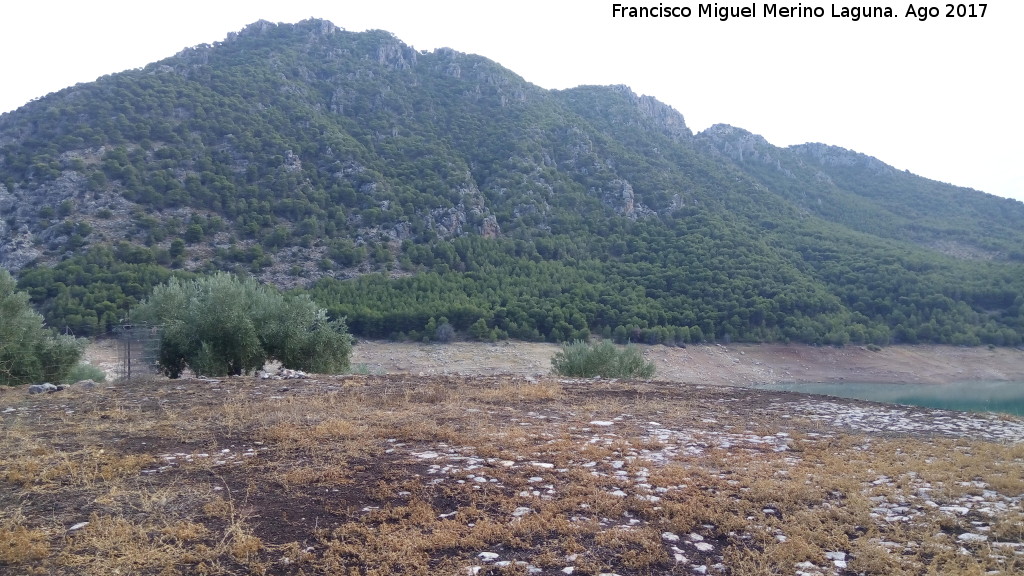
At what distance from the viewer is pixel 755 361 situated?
169ft

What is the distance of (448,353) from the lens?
46500 mm

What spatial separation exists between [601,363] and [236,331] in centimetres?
1481

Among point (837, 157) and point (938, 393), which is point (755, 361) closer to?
point (938, 393)

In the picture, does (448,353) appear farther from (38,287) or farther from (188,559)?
(188,559)

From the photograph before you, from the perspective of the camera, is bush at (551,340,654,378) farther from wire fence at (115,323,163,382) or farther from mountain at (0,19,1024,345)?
mountain at (0,19,1024,345)

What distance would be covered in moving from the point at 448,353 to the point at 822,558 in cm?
4288

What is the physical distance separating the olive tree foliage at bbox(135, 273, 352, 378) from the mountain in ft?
74.2

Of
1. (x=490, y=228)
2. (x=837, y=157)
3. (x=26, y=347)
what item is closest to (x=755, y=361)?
(x=490, y=228)

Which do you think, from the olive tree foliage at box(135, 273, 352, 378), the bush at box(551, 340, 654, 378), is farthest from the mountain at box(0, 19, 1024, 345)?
the bush at box(551, 340, 654, 378)

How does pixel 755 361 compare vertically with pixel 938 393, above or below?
above

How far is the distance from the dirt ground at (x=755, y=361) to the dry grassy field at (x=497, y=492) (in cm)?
3440

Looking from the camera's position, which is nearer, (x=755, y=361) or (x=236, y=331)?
(x=236, y=331)

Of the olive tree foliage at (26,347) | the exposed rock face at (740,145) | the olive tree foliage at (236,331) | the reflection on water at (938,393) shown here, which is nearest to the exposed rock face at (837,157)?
the exposed rock face at (740,145)

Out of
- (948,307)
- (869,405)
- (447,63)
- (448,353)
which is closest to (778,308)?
(948,307)
